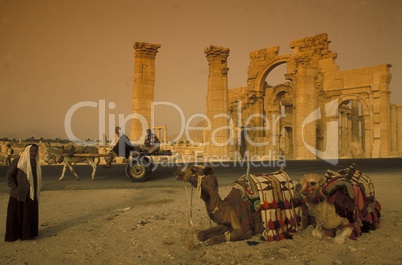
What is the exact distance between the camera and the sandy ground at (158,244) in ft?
15.5

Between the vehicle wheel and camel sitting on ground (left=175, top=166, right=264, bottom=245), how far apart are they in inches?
299

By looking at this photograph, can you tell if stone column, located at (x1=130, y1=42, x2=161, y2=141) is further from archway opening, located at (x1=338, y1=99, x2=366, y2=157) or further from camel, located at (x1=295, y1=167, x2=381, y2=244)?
archway opening, located at (x1=338, y1=99, x2=366, y2=157)

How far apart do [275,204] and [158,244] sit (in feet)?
7.56

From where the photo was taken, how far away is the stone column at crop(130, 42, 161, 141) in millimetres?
22906

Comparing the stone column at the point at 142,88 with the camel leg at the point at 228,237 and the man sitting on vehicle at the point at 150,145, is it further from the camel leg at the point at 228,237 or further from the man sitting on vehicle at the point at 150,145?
the camel leg at the point at 228,237

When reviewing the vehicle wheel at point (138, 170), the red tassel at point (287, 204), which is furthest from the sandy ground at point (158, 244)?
the vehicle wheel at point (138, 170)

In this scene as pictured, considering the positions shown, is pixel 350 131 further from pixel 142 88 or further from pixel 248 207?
pixel 248 207

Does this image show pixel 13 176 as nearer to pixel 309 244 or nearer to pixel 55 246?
pixel 55 246

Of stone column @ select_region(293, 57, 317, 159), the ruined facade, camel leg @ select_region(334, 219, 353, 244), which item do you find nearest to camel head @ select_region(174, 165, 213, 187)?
camel leg @ select_region(334, 219, 353, 244)

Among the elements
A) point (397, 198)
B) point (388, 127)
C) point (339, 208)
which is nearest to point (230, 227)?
point (339, 208)

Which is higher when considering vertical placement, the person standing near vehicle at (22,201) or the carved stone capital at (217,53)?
the carved stone capital at (217,53)

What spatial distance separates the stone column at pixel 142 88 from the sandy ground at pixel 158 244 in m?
14.9

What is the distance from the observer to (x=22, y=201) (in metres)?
5.77

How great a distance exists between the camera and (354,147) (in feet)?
125
